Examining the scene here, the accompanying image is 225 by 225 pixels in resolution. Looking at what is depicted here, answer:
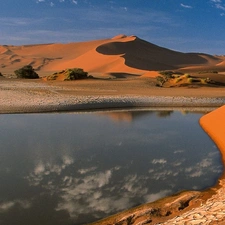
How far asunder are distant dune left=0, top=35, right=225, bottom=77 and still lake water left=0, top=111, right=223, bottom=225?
3799 centimetres

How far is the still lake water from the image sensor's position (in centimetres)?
699

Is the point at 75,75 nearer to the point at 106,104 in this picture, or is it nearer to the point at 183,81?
the point at 183,81

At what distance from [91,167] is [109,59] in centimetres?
7182

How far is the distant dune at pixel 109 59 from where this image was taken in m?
73.9

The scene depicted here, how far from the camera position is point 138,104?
2312 centimetres

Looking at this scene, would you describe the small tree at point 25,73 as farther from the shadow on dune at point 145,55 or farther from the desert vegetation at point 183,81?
the shadow on dune at point 145,55

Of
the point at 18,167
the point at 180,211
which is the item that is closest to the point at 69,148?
the point at 18,167

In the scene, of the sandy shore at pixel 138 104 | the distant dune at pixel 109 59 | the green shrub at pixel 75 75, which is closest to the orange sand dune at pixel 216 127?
the sandy shore at pixel 138 104

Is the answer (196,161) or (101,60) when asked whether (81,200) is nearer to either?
(196,161)

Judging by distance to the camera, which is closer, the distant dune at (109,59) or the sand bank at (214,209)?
the sand bank at (214,209)

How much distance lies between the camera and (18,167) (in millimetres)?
9266

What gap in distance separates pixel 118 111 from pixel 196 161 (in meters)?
10.7

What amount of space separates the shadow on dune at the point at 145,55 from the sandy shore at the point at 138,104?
136 feet

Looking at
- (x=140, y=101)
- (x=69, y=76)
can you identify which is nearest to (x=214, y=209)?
(x=140, y=101)
